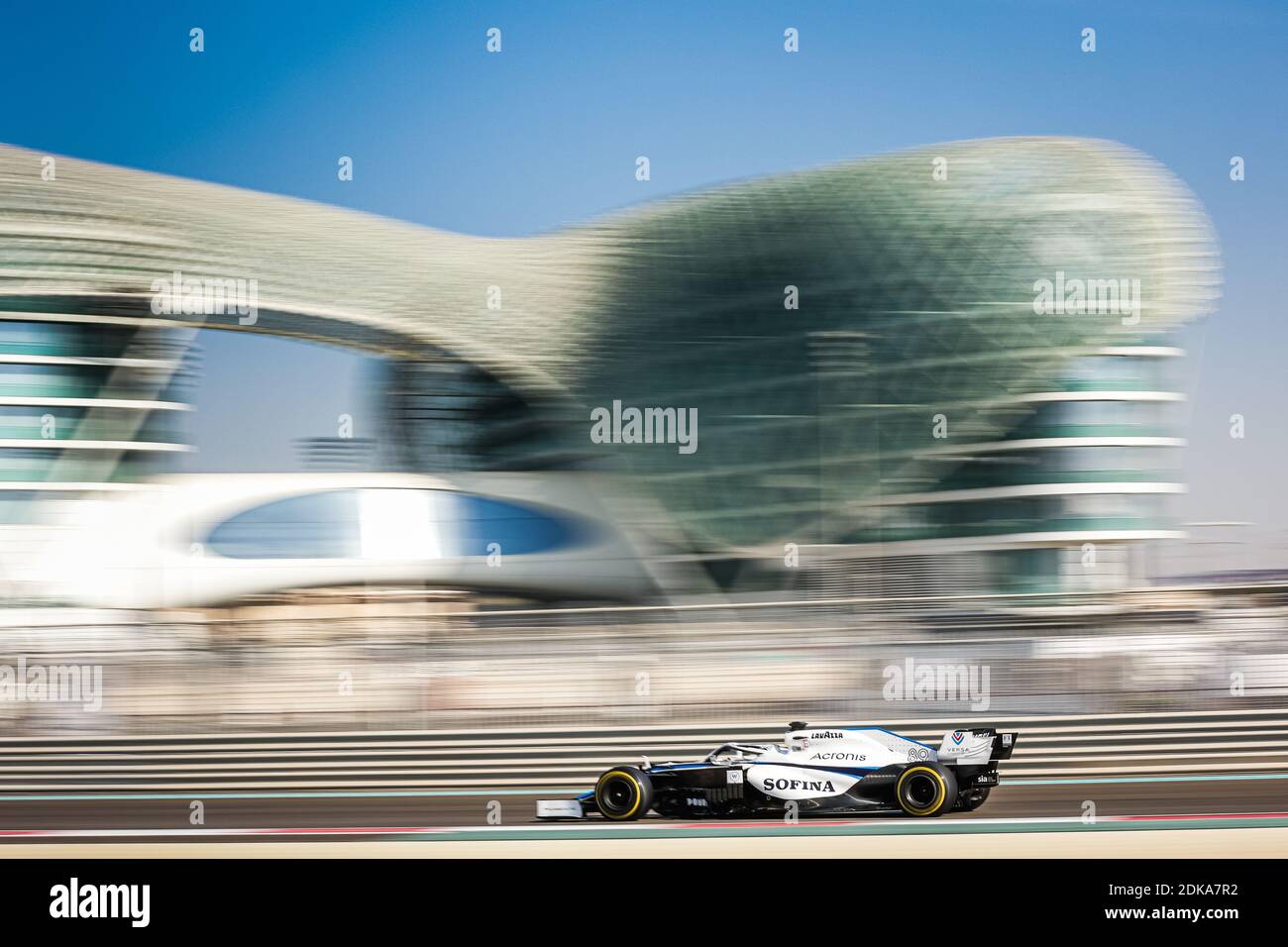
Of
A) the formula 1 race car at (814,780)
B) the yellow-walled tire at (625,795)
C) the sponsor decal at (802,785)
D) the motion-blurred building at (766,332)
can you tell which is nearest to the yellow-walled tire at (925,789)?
the formula 1 race car at (814,780)

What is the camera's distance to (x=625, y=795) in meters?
5.21

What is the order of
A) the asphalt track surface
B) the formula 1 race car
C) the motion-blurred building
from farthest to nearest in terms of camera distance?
1. the motion-blurred building
2. the asphalt track surface
3. the formula 1 race car

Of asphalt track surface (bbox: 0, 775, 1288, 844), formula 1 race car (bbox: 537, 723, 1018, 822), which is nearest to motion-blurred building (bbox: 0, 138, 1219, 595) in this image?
asphalt track surface (bbox: 0, 775, 1288, 844)

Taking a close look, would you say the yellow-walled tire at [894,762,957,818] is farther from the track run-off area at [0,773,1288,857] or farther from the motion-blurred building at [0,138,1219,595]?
the motion-blurred building at [0,138,1219,595]

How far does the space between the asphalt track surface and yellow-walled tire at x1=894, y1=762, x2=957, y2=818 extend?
1.01 feet

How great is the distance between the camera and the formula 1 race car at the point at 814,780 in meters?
4.99

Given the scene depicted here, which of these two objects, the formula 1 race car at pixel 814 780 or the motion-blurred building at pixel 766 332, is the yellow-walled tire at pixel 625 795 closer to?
the formula 1 race car at pixel 814 780

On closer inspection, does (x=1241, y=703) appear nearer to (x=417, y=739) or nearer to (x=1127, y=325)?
(x=417, y=739)

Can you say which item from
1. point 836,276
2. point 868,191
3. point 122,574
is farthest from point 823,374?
point 122,574

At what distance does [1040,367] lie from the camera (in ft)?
72.4

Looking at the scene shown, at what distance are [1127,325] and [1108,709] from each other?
17.2m

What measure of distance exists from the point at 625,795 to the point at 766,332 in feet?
58.6

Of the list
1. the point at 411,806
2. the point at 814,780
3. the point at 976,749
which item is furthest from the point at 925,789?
the point at 411,806

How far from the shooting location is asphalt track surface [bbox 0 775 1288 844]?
217 inches
